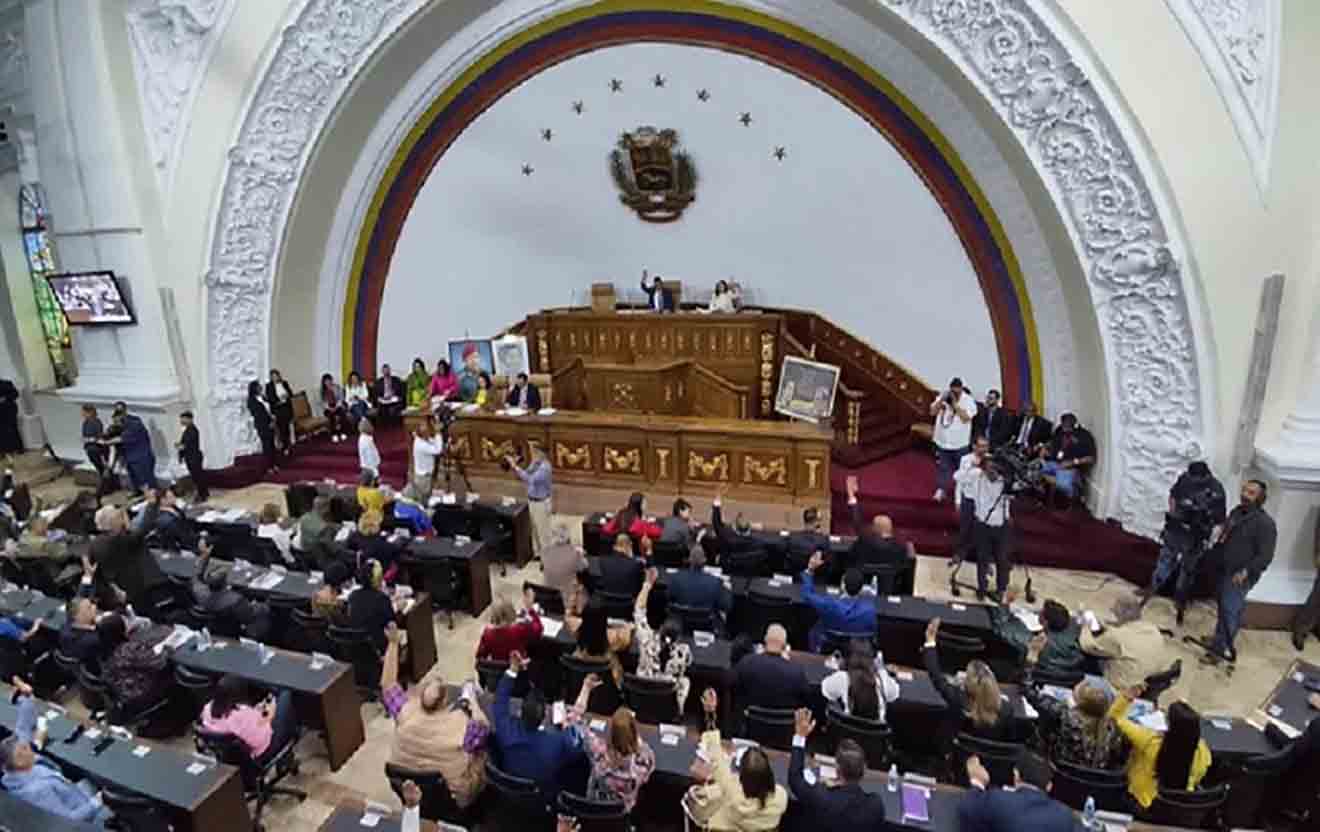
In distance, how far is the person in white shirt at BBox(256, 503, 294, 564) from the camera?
6.59 meters

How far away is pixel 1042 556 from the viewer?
286 inches

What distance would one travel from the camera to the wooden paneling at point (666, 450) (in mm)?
7879

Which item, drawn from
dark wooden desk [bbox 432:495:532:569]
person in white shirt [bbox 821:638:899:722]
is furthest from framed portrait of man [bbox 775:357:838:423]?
person in white shirt [bbox 821:638:899:722]

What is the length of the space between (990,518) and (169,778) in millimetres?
6016

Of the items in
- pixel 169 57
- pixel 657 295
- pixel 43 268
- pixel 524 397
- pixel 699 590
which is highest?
pixel 169 57

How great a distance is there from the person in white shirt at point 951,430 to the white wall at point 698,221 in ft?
6.28

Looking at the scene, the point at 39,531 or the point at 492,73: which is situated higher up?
the point at 492,73

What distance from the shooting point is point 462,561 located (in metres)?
6.41

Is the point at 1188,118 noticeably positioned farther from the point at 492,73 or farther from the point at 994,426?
the point at 492,73

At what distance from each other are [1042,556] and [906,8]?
579 centimetres

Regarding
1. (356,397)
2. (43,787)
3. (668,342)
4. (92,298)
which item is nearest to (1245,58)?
(668,342)

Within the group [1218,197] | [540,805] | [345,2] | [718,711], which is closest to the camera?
[540,805]

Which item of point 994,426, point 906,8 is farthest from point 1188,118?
point 994,426

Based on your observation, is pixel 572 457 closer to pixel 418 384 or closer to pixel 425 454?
pixel 425 454
